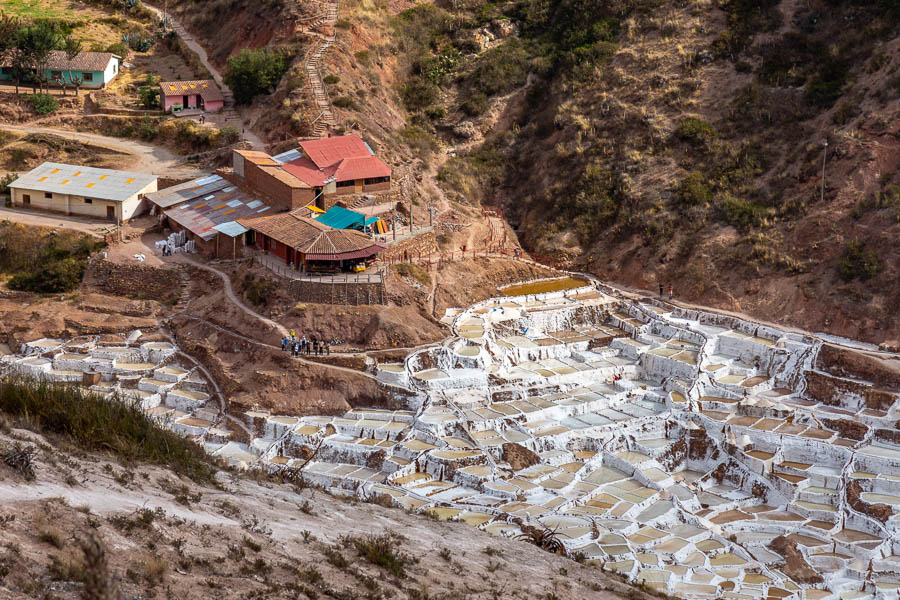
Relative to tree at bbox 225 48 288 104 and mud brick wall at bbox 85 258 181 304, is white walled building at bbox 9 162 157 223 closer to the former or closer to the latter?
mud brick wall at bbox 85 258 181 304

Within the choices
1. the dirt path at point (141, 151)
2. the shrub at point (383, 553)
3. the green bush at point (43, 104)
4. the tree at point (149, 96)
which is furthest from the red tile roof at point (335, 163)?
the shrub at point (383, 553)

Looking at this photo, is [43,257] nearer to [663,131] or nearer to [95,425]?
[95,425]

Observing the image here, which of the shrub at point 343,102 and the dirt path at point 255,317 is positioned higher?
the shrub at point 343,102

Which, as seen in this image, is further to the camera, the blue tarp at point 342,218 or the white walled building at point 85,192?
the white walled building at point 85,192

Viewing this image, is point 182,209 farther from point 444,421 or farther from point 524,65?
point 524,65

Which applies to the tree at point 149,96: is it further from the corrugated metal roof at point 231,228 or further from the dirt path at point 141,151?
the corrugated metal roof at point 231,228

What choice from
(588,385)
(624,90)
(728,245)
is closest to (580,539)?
(588,385)
